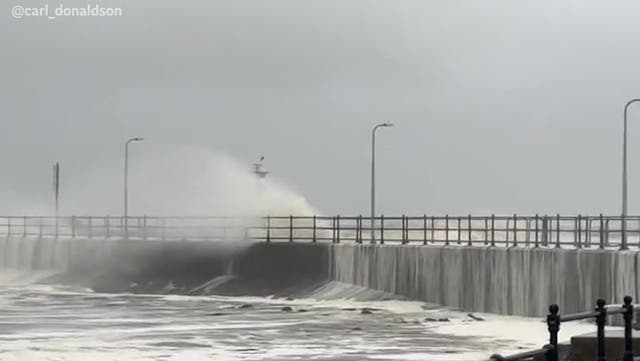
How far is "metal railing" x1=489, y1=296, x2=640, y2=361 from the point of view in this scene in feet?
30.4

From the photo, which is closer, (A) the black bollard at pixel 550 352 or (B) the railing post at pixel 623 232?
(A) the black bollard at pixel 550 352

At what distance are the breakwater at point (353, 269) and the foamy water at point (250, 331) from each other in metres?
0.85

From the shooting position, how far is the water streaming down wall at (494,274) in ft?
92.0

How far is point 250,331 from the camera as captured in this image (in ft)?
91.4

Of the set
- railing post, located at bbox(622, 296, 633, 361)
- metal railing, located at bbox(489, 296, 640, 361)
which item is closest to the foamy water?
railing post, located at bbox(622, 296, 633, 361)

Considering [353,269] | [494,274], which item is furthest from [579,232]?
[353,269]

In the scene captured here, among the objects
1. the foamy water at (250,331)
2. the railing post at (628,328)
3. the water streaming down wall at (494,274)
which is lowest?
the foamy water at (250,331)

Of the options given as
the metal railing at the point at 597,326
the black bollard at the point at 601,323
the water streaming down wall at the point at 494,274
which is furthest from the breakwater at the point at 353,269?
the black bollard at the point at 601,323

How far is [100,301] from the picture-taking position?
41.4m

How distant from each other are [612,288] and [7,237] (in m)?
36.9

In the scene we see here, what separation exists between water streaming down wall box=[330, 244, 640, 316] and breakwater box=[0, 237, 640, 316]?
0.08 ft

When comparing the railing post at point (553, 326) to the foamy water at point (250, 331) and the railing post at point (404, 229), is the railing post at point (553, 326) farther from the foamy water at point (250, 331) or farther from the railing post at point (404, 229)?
the railing post at point (404, 229)

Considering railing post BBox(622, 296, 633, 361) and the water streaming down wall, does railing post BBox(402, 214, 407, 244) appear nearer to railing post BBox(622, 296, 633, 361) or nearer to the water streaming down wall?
the water streaming down wall

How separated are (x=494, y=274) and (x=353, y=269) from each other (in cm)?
813
